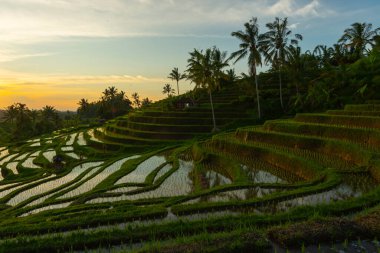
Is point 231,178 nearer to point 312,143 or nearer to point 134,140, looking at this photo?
point 312,143

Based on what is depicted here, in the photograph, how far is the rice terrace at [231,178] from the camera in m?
10.2

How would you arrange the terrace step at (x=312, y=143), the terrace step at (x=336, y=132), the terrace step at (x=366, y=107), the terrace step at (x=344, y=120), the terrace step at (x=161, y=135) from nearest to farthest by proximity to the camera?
the terrace step at (x=312, y=143) → the terrace step at (x=336, y=132) → the terrace step at (x=344, y=120) → the terrace step at (x=366, y=107) → the terrace step at (x=161, y=135)

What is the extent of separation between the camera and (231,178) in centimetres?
2206

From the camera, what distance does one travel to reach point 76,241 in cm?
1055

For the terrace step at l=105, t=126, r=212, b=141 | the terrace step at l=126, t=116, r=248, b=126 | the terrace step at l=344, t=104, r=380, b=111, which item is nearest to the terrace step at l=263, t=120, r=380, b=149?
the terrace step at l=344, t=104, r=380, b=111

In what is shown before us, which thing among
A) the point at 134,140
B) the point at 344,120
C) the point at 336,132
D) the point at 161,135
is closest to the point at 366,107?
the point at 344,120

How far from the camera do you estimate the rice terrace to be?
10203 millimetres

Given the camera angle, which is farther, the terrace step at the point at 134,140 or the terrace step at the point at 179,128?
the terrace step at the point at 179,128

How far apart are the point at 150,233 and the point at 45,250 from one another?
3042 millimetres

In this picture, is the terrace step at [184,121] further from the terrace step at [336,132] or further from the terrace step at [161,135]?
the terrace step at [336,132]

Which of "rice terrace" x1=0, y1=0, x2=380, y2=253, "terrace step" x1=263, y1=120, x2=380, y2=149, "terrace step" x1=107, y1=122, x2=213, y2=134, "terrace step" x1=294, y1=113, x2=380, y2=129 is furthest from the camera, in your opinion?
"terrace step" x1=107, y1=122, x2=213, y2=134

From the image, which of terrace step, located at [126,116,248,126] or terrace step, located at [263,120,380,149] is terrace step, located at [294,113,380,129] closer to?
terrace step, located at [263,120,380,149]

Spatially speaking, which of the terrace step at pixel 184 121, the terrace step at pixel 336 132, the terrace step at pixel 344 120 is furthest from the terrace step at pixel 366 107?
the terrace step at pixel 184 121

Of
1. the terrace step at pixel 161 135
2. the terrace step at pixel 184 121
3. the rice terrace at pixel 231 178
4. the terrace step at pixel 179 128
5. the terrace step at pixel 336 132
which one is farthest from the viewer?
the terrace step at pixel 184 121
